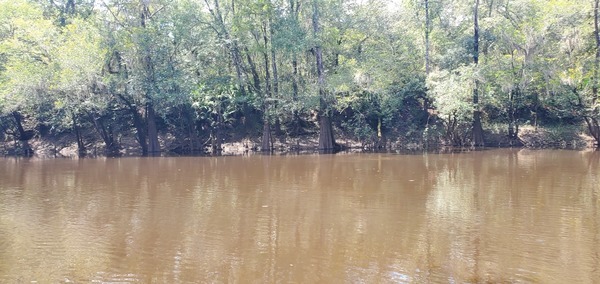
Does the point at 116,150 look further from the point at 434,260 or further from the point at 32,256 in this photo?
the point at 434,260

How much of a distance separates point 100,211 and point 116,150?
23.8 m

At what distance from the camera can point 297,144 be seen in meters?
32.6

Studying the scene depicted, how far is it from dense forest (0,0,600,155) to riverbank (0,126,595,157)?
0.40 meters

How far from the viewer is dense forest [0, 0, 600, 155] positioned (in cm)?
2738

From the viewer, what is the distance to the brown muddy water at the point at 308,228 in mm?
6734

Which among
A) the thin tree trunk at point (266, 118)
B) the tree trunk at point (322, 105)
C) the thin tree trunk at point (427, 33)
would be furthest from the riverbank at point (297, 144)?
the thin tree trunk at point (427, 33)

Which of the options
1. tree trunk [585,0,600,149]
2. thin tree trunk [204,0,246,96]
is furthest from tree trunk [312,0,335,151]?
tree trunk [585,0,600,149]

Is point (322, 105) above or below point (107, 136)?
above

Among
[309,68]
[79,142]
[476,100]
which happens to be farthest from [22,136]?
[476,100]

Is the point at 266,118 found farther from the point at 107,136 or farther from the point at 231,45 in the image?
the point at 107,136

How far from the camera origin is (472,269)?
668cm

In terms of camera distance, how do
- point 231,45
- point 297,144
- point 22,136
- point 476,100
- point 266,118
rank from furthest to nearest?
point 22,136
point 297,144
point 266,118
point 231,45
point 476,100

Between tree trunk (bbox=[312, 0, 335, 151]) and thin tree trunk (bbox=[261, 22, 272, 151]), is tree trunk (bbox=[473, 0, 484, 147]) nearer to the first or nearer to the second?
tree trunk (bbox=[312, 0, 335, 151])

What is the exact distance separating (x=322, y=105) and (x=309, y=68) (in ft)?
10.3
